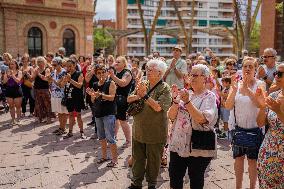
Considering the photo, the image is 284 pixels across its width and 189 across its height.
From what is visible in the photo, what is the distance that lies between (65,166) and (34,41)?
72.8 feet

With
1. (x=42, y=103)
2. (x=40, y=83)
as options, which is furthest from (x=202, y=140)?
(x=42, y=103)

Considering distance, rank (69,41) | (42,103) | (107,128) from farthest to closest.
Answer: (69,41)
(42,103)
(107,128)

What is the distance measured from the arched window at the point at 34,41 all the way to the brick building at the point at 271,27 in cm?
1893

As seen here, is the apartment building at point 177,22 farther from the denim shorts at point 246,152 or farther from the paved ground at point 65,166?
the denim shorts at point 246,152

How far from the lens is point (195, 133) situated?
378cm

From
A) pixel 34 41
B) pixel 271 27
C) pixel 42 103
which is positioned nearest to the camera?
pixel 42 103

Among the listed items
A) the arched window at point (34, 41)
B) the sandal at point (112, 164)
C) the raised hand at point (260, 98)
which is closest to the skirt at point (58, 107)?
the sandal at point (112, 164)

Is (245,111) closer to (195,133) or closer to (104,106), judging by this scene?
(195,133)

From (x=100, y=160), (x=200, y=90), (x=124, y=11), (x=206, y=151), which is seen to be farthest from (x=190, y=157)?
(x=124, y=11)

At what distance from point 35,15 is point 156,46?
266 ft

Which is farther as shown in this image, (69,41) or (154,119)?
(69,41)

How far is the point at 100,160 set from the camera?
6246mm

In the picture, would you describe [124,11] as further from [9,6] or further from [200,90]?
[200,90]

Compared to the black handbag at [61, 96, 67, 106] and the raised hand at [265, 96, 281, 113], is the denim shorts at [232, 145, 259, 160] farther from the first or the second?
the black handbag at [61, 96, 67, 106]
